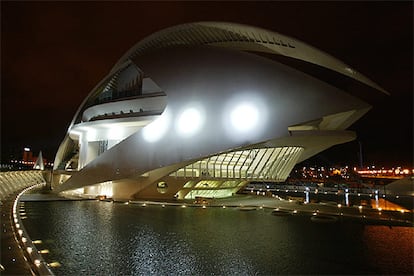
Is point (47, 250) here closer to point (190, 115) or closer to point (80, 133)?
point (190, 115)

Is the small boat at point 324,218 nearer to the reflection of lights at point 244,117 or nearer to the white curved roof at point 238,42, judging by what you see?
the reflection of lights at point 244,117

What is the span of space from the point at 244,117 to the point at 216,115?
6.38ft

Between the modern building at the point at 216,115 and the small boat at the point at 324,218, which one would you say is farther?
→ the modern building at the point at 216,115

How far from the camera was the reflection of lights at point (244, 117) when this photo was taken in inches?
835

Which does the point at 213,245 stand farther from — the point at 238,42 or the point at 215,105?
the point at 238,42

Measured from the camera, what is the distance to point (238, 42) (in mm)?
24562

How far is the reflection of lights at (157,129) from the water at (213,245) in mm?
7415

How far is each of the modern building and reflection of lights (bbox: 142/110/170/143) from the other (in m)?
0.07

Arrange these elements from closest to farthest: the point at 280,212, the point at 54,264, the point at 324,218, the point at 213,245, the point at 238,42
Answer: the point at 54,264
the point at 213,245
the point at 324,218
the point at 280,212
the point at 238,42

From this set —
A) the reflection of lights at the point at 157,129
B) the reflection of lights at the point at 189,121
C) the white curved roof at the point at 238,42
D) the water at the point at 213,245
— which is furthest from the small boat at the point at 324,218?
the reflection of lights at the point at 157,129

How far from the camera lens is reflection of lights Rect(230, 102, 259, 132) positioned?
21.2m

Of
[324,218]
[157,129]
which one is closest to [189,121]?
[157,129]

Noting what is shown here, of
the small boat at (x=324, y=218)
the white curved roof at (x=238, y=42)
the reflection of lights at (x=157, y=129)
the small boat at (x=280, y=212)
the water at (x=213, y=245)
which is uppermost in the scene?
the white curved roof at (x=238, y=42)

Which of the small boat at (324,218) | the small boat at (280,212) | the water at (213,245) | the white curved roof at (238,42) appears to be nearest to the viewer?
the water at (213,245)
